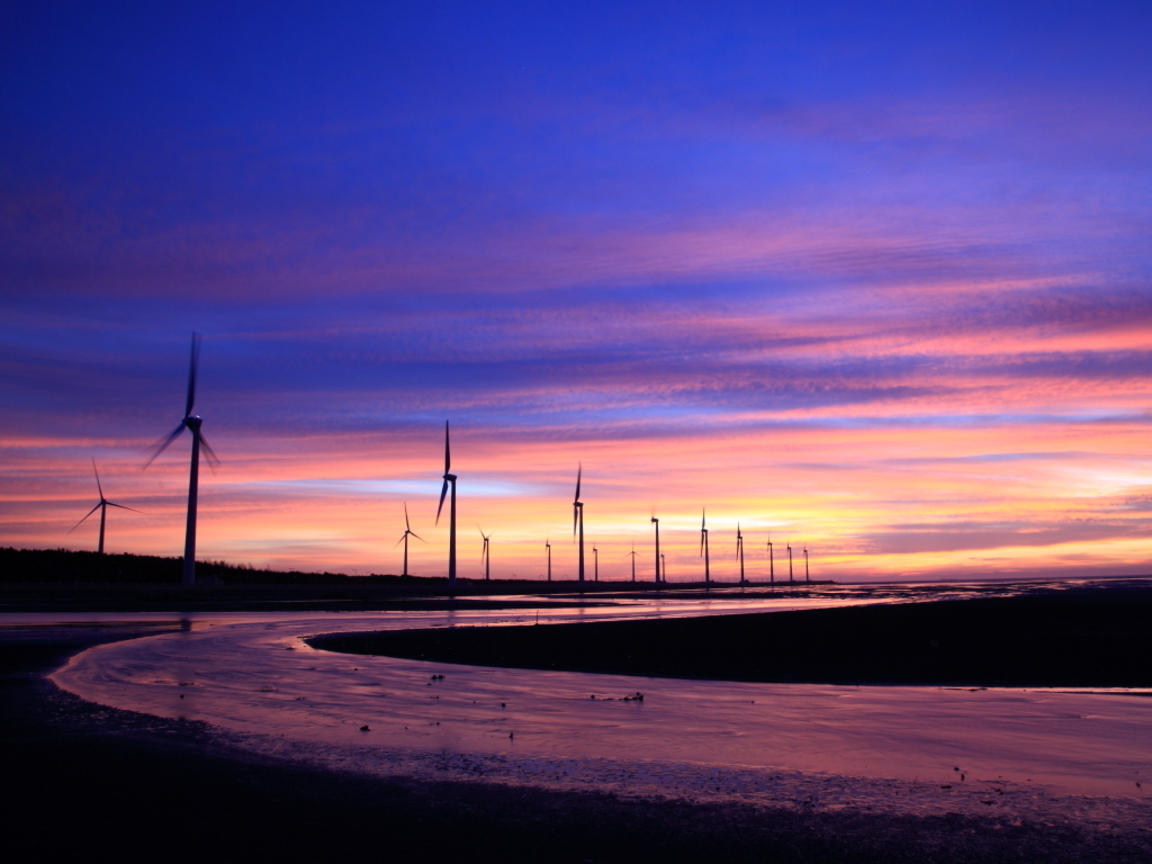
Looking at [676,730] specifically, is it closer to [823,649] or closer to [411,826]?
[411,826]

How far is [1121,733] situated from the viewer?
1481 centimetres

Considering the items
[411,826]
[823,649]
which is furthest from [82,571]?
[411,826]

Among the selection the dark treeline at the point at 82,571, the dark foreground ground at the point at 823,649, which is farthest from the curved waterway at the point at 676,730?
the dark treeline at the point at 82,571

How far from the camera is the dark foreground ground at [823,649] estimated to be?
24.2m

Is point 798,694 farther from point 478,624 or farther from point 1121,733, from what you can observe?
point 478,624

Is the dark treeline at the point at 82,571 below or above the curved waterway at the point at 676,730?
above

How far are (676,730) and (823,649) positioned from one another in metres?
17.0

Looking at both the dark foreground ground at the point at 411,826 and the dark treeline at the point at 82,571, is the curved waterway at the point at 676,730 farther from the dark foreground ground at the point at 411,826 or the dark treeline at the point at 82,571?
the dark treeline at the point at 82,571

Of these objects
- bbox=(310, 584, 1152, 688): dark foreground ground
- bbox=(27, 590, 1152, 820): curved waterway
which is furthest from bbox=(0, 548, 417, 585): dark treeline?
bbox=(27, 590, 1152, 820): curved waterway

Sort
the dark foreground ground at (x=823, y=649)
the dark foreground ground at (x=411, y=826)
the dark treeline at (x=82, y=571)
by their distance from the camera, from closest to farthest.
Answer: the dark foreground ground at (x=411, y=826) < the dark foreground ground at (x=823, y=649) < the dark treeline at (x=82, y=571)

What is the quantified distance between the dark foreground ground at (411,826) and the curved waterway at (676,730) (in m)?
0.87

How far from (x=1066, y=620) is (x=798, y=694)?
32288 millimetres

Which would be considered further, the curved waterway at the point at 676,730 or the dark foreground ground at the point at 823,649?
the dark foreground ground at the point at 823,649

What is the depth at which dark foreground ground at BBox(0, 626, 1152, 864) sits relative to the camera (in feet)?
27.8
